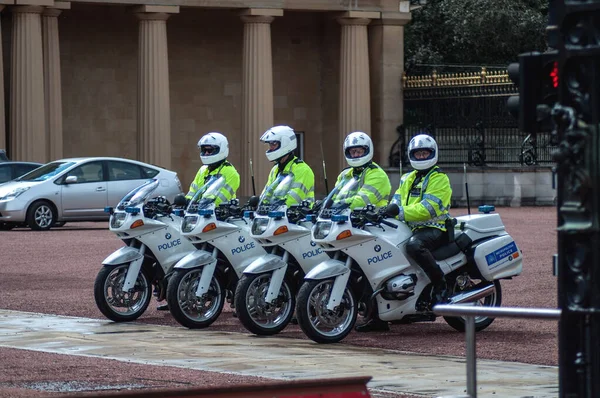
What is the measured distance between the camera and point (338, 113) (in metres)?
44.2

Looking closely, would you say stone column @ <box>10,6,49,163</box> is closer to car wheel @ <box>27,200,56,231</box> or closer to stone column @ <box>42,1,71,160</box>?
stone column @ <box>42,1,71,160</box>

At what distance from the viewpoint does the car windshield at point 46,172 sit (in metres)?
28.8

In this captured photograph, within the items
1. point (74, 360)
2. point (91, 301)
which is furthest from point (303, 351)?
point (91, 301)

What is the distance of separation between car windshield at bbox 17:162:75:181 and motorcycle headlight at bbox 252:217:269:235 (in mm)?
14927

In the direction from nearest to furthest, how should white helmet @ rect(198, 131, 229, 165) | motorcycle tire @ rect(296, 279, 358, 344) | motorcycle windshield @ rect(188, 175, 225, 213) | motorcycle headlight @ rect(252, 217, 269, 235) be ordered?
1. motorcycle tire @ rect(296, 279, 358, 344)
2. motorcycle headlight @ rect(252, 217, 269, 235)
3. motorcycle windshield @ rect(188, 175, 225, 213)
4. white helmet @ rect(198, 131, 229, 165)

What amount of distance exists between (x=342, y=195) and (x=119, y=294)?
244 centimetres

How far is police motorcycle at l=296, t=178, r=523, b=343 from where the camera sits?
13.3 meters

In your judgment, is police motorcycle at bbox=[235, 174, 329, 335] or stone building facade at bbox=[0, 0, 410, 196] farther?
stone building facade at bbox=[0, 0, 410, 196]

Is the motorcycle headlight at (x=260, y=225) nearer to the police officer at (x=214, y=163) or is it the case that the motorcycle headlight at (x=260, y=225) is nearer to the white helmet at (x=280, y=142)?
the white helmet at (x=280, y=142)

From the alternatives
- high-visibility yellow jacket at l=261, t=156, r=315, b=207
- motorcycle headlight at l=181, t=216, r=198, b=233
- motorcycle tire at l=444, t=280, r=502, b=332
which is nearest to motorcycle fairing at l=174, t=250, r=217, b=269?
motorcycle headlight at l=181, t=216, r=198, b=233

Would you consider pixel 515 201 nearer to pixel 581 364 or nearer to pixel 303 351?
pixel 303 351

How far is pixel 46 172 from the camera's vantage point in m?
29.1

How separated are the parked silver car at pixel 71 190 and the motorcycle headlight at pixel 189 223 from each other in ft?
44.3

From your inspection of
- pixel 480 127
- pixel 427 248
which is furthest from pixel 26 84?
pixel 427 248
